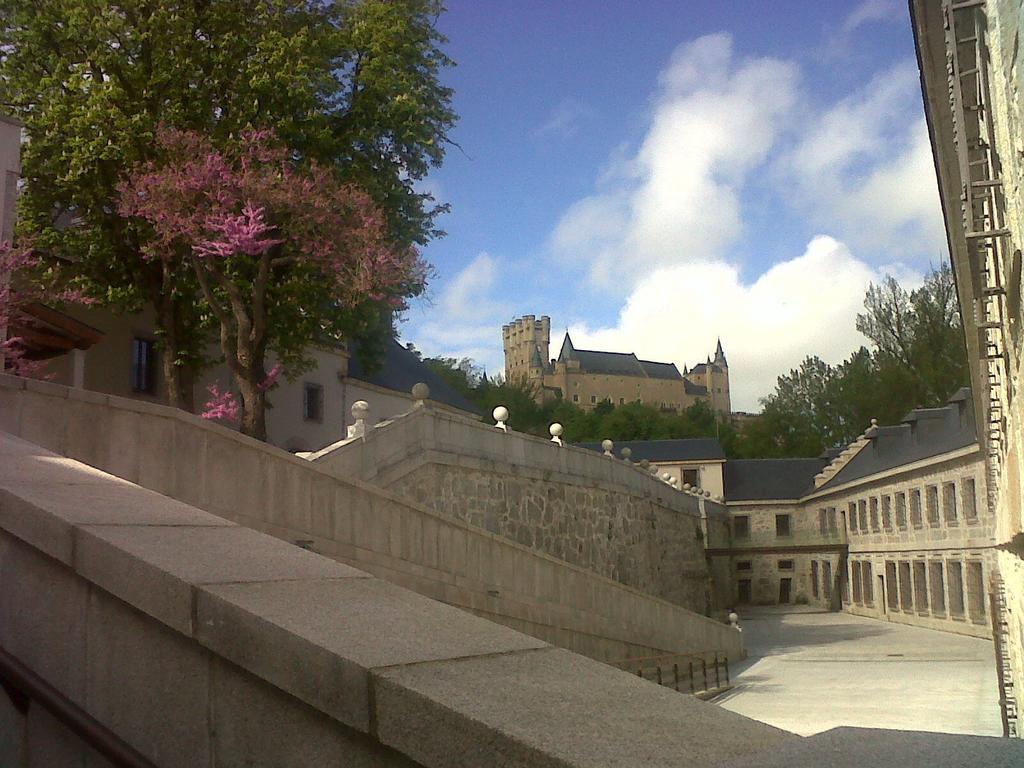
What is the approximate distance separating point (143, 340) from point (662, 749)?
2713cm

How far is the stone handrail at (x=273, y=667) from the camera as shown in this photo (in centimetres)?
231

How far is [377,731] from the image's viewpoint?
2.44 metres

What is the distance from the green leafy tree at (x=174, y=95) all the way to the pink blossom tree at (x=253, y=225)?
96cm

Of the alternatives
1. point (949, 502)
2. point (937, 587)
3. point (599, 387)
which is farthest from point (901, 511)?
point (599, 387)

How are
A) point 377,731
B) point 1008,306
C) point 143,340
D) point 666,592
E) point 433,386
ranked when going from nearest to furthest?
point 377,731 < point 1008,306 < point 143,340 < point 666,592 < point 433,386

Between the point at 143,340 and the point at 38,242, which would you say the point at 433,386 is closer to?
the point at 143,340

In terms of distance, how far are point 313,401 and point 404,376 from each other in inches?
317

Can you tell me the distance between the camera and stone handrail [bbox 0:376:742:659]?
23.5 ft

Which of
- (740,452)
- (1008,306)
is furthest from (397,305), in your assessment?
(740,452)

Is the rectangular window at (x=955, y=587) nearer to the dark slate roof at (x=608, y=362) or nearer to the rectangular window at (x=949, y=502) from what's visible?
the rectangular window at (x=949, y=502)

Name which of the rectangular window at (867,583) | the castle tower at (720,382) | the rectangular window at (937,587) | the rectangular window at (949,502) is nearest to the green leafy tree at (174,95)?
the rectangular window at (949,502)

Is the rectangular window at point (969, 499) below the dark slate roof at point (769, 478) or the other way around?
below

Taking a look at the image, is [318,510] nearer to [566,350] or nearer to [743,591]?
[743,591]

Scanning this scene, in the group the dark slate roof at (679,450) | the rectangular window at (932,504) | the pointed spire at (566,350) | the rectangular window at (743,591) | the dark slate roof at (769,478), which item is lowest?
the rectangular window at (743,591)
